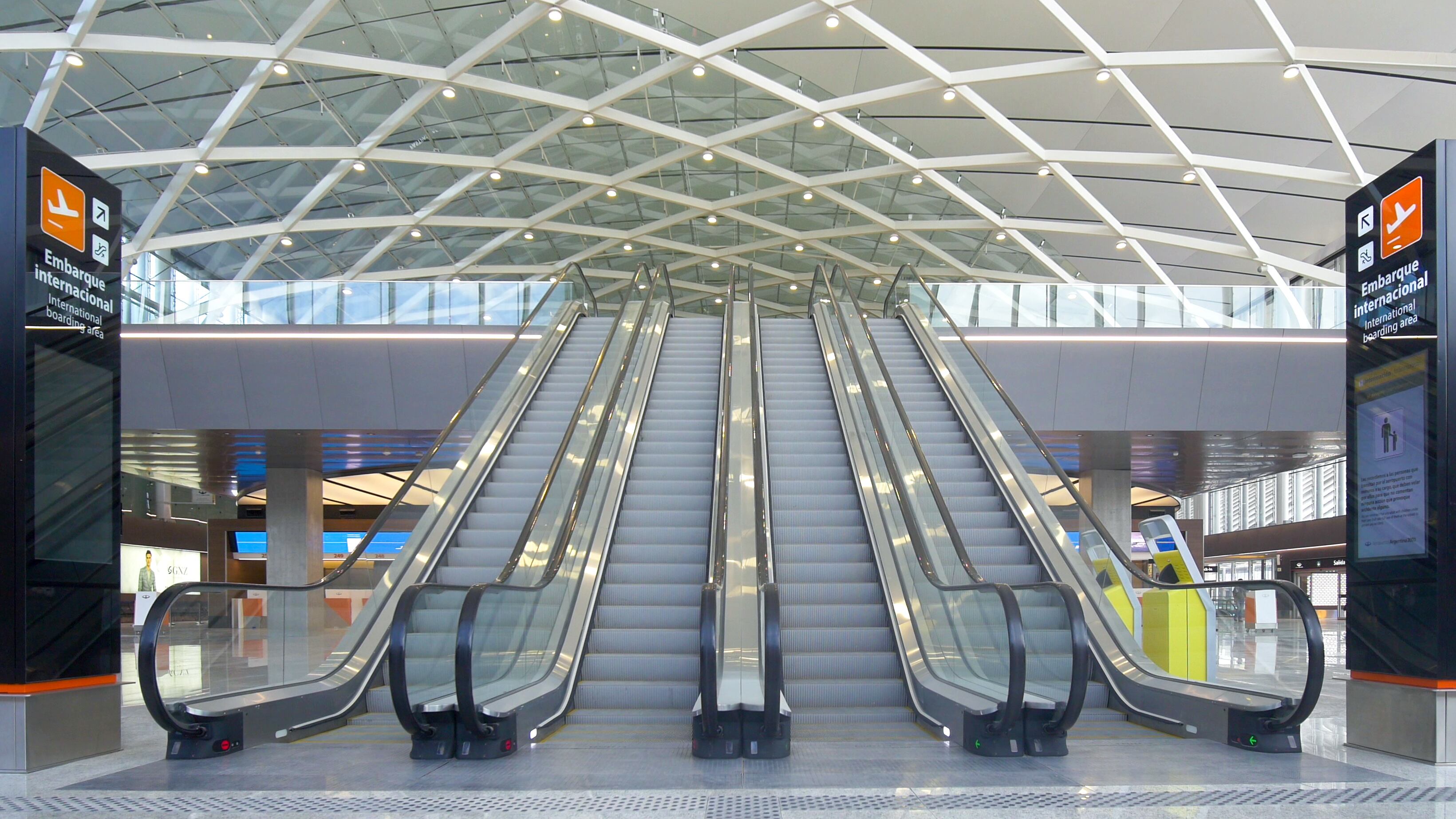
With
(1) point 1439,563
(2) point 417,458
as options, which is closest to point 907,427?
(1) point 1439,563

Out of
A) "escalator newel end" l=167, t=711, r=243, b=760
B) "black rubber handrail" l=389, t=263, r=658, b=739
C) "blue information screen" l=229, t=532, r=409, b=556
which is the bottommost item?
"blue information screen" l=229, t=532, r=409, b=556

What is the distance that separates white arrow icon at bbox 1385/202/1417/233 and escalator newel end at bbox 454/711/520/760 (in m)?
5.98

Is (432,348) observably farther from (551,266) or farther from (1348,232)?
(551,266)

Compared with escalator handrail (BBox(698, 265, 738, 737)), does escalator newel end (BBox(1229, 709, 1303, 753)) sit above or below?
below

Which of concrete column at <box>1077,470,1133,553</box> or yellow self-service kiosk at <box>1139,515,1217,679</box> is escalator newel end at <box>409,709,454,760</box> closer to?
yellow self-service kiosk at <box>1139,515,1217,679</box>

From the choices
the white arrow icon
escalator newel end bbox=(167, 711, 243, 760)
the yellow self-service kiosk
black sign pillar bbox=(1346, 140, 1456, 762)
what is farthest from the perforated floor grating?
the yellow self-service kiosk

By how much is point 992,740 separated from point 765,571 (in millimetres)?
1773

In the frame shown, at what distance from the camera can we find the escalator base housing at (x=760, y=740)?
18.2 ft

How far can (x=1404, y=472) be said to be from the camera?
19.7 ft

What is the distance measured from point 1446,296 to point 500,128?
21784 millimetres

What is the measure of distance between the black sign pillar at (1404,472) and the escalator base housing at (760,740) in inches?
135

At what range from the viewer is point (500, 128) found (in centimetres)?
2444

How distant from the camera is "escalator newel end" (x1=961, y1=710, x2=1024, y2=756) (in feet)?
18.4

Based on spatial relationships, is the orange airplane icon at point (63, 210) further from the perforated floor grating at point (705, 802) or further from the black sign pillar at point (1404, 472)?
the black sign pillar at point (1404, 472)
